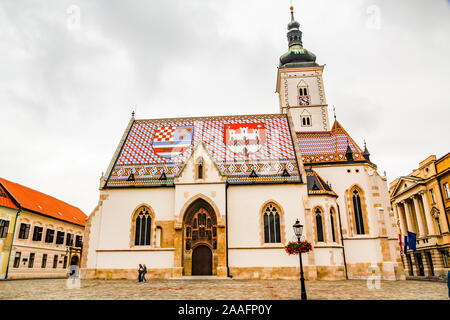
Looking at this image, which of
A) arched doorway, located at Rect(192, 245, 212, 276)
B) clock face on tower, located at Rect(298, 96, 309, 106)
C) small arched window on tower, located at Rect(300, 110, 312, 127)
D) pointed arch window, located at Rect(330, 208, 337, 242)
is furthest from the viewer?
clock face on tower, located at Rect(298, 96, 309, 106)

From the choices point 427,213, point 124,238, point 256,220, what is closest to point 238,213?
point 256,220

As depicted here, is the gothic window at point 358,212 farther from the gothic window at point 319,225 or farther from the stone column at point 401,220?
the stone column at point 401,220

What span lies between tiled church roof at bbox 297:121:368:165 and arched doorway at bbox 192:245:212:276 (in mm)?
13456

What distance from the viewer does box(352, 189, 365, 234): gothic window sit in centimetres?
2916

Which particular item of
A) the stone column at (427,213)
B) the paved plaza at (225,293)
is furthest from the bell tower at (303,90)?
the paved plaza at (225,293)

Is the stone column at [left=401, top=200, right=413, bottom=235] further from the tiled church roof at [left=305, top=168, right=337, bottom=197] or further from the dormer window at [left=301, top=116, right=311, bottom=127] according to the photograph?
the tiled church roof at [left=305, top=168, right=337, bottom=197]

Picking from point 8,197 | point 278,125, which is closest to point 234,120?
point 278,125

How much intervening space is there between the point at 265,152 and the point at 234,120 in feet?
19.4

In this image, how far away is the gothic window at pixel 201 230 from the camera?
1059 inches

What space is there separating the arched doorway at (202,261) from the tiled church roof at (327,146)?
13.5 m

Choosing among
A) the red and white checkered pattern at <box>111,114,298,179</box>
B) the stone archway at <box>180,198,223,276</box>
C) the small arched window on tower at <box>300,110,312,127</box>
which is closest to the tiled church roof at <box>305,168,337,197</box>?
the red and white checkered pattern at <box>111,114,298,179</box>

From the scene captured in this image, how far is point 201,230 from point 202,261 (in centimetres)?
251
